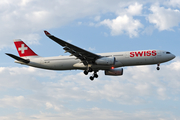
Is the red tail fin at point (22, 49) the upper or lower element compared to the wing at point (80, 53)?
upper

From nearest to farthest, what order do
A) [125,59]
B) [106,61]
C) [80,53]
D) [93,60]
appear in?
1. [80,53]
2. [106,61]
3. [125,59]
4. [93,60]

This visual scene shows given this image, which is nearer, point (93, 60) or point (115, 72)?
point (93, 60)

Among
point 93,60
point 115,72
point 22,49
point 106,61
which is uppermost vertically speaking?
point 22,49

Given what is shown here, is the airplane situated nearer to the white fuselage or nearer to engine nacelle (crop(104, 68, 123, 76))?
the white fuselage

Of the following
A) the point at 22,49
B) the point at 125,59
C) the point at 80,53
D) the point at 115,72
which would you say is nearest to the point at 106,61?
the point at 125,59

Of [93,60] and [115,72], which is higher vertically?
[93,60]

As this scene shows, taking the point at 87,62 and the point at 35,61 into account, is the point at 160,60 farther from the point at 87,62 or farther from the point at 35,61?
the point at 35,61

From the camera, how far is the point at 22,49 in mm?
47375

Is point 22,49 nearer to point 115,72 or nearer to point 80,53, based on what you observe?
point 80,53

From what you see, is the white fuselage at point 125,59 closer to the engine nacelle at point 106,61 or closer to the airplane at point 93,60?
the airplane at point 93,60

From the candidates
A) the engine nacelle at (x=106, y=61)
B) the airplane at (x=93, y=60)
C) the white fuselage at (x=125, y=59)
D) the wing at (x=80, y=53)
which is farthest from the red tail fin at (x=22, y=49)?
the engine nacelle at (x=106, y=61)

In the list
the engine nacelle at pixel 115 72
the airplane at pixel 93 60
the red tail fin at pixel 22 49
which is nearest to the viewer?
the airplane at pixel 93 60

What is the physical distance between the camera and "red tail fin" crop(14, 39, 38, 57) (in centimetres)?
4672

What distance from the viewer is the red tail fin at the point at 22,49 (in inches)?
1839
